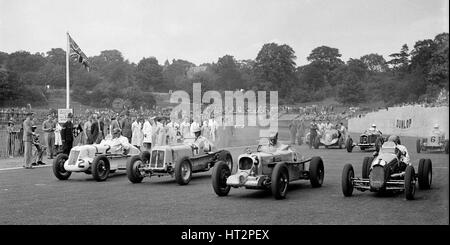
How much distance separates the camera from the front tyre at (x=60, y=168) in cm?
1392

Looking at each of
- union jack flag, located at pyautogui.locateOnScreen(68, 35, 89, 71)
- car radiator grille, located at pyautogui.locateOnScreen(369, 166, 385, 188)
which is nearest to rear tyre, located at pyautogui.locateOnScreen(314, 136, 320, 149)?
union jack flag, located at pyautogui.locateOnScreen(68, 35, 89, 71)

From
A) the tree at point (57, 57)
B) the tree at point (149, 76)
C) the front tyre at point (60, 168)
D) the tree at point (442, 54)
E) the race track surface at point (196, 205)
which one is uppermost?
the tree at point (57, 57)

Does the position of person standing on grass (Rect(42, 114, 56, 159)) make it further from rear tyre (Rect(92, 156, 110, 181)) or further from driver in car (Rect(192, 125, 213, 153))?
driver in car (Rect(192, 125, 213, 153))

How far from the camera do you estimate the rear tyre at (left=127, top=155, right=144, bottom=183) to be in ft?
43.1

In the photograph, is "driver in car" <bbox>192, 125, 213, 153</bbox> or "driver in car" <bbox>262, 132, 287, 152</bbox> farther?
"driver in car" <bbox>192, 125, 213, 153</bbox>

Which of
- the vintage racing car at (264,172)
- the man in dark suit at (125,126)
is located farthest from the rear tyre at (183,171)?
the man in dark suit at (125,126)

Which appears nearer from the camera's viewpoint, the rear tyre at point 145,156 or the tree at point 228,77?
the rear tyre at point 145,156

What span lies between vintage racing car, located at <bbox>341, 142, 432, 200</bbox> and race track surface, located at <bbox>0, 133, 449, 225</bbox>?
0.20 m

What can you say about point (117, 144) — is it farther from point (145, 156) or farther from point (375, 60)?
point (375, 60)

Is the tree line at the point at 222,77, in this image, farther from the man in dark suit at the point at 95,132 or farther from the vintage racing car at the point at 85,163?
the vintage racing car at the point at 85,163

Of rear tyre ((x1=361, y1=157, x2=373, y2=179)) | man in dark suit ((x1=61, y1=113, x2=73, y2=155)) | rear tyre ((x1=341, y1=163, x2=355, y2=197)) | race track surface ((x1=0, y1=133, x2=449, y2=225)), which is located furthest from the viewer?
man in dark suit ((x1=61, y1=113, x2=73, y2=155))

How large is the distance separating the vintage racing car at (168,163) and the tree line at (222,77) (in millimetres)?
3007
